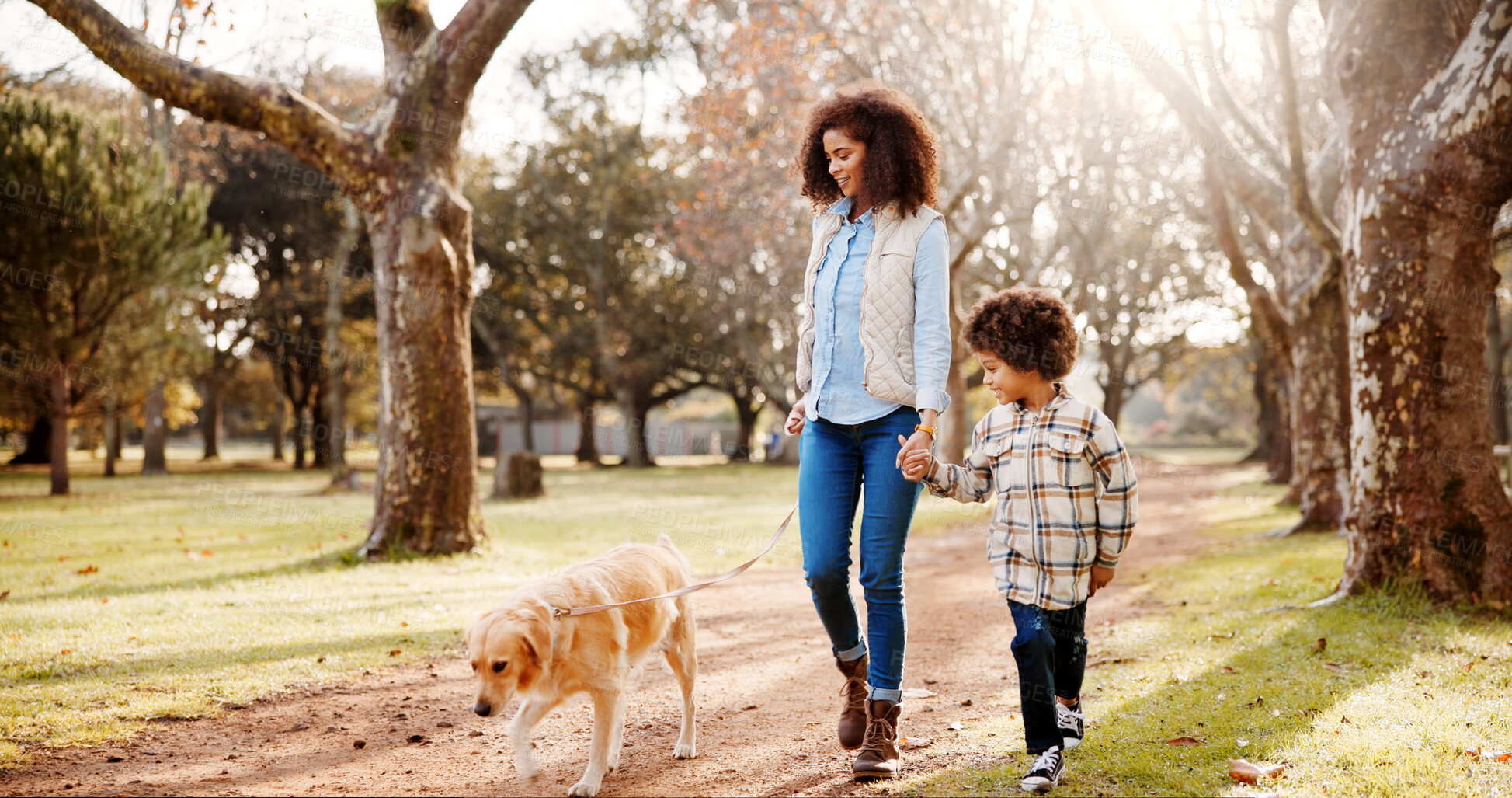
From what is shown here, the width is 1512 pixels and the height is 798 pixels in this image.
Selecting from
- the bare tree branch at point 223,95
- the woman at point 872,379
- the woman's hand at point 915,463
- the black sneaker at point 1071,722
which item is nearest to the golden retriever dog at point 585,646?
the woman at point 872,379

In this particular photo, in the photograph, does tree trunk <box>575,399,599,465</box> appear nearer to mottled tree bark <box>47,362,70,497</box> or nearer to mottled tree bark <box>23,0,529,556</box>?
mottled tree bark <box>47,362,70,497</box>

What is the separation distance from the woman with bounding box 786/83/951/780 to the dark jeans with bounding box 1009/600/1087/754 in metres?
0.48

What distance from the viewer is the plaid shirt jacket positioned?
3.53 meters

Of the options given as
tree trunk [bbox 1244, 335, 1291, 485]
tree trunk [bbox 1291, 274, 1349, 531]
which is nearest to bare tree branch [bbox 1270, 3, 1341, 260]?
tree trunk [bbox 1291, 274, 1349, 531]

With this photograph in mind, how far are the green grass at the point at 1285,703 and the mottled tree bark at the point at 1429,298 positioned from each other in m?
0.46

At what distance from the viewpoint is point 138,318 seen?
19.6 meters

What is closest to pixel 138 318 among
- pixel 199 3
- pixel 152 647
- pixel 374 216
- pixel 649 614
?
pixel 199 3

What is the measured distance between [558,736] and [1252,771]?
2.96 meters

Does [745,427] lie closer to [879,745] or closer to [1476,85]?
[1476,85]

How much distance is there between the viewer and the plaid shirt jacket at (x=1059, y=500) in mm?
3531

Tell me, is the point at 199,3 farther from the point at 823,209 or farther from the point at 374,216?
the point at 823,209

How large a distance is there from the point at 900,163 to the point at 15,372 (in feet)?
70.6

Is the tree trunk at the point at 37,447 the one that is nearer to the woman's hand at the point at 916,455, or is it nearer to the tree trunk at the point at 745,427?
the tree trunk at the point at 745,427

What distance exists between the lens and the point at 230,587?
8.28 metres
